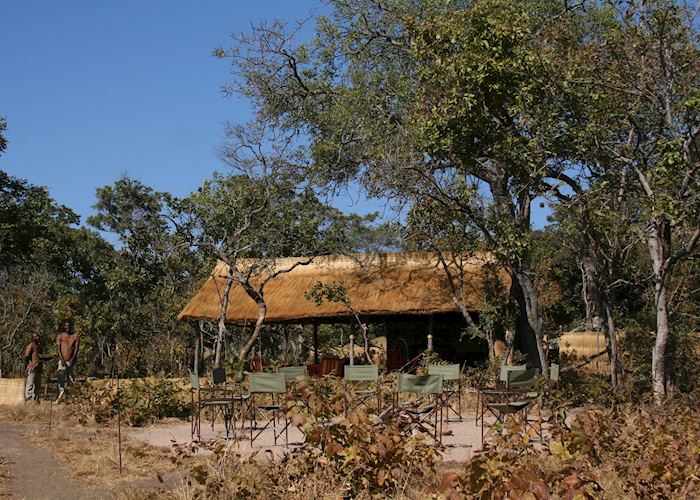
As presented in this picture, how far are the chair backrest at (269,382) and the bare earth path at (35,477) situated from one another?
87.8 inches

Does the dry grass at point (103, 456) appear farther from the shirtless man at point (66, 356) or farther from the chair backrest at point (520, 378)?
the chair backrest at point (520, 378)

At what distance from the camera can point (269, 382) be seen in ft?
30.6

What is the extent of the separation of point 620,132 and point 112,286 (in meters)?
16.8

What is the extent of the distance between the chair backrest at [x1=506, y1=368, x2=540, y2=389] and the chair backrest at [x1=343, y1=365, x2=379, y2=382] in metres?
1.96

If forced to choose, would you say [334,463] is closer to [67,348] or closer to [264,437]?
[264,437]

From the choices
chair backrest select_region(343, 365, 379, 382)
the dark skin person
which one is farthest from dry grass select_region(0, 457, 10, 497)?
the dark skin person

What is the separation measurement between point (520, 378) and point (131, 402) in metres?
5.32

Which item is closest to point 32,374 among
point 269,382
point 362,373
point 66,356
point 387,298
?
point 66,356

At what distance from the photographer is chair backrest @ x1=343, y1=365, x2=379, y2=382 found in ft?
36.2

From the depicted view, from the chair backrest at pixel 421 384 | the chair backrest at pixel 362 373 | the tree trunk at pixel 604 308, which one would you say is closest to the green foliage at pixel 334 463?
the chair backrest at pixel 421 384

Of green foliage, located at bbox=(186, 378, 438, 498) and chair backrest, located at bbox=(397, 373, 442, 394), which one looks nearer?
green foliage, located at bbox=(186, 378, 438, 498)

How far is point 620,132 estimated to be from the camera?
12.6 m

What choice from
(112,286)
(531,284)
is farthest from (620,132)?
(112,286)

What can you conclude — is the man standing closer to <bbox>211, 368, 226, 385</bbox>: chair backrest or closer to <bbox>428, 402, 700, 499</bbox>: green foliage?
<bbox>211, 368, 226, 385</bbox>: chair backrest
